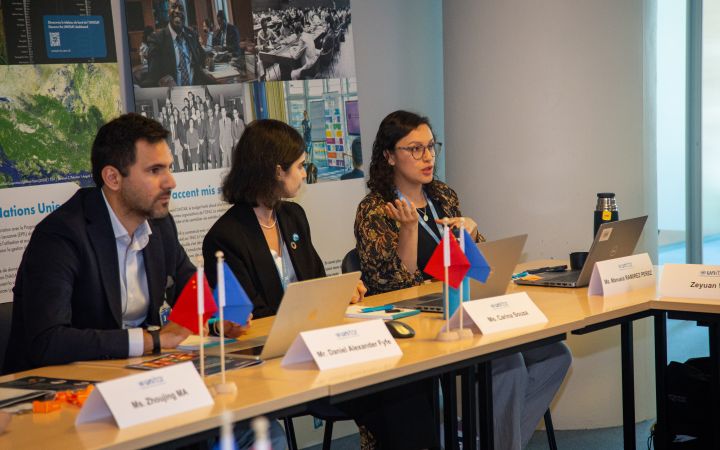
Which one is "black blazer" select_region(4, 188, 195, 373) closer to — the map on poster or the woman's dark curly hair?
the map on poster

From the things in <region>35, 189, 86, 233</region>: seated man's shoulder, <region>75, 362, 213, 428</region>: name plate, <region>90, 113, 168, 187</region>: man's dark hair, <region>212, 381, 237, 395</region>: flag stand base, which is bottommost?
<region>212, 381, 237, 395</region>: flag stand base

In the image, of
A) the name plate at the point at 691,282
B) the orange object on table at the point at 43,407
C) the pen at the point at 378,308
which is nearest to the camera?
the orange object on table at the point at 43,407

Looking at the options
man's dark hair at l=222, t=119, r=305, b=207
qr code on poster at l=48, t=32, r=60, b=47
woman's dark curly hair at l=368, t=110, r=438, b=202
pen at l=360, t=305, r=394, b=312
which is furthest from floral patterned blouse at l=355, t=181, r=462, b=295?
qr code on poster at l=48, t=32, r=60, b=47

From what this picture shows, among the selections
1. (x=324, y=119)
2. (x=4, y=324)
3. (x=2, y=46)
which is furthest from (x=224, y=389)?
(x=324, y=119)

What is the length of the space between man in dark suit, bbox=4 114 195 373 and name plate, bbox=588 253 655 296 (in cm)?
136

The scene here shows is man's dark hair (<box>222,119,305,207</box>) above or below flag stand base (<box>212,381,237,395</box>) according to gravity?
above

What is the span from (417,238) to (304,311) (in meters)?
1.37

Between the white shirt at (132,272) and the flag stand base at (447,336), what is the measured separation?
0.94 meters

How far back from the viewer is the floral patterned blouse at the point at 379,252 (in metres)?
3.50

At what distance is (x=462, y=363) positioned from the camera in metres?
2.38

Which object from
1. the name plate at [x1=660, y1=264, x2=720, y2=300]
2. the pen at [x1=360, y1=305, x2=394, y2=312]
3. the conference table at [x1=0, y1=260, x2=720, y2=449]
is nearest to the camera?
the conference table at [x1=0, y1=260, x2=720, y2=449]

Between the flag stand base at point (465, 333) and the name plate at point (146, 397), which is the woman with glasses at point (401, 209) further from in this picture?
the name plate at point (146, 397)

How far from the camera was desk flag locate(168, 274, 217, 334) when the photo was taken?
2135 mm

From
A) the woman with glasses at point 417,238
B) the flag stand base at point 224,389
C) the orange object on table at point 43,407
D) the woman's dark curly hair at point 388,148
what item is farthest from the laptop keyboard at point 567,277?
the orange object on table at point 43,407
